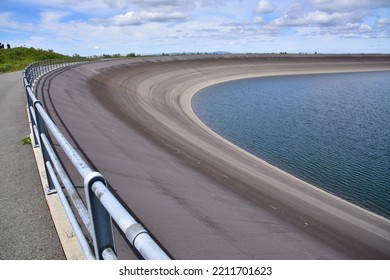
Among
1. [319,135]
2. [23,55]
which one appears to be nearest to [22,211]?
[319,135]

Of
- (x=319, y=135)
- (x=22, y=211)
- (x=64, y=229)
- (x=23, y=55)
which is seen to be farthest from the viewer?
(x=23, y=55)

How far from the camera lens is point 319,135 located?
94.1ft

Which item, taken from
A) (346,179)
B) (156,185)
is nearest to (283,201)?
(156,185)

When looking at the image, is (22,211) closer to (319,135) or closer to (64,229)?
(64,229)

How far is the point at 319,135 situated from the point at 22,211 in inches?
1094

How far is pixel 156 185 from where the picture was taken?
8867mm

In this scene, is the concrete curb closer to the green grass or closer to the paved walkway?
the paved walkway

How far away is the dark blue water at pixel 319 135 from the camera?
18641 millimetres

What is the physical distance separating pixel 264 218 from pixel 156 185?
361cm

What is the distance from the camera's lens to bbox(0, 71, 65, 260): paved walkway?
4461mm

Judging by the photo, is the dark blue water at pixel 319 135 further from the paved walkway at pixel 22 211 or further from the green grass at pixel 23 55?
the green grass at pixel 23 55

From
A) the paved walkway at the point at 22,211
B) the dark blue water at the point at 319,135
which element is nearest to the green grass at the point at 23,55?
the dark blue water at the point at 319,135

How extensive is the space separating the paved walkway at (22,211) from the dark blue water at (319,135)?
16.2m
